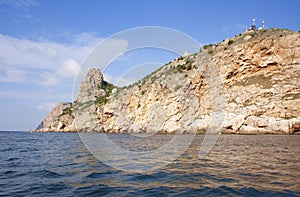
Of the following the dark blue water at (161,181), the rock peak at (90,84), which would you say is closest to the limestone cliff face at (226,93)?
the dark blue water at (161,181)

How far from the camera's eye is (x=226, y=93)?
65.1 meters

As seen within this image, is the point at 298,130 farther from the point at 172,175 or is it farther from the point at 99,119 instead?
the point at 99,119

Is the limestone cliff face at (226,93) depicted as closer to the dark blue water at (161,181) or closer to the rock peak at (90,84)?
the dark blue water at (161,181)

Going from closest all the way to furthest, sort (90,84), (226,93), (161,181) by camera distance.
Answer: (161,181)
(226,93)
(90,84)

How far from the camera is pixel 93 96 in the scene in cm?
13375

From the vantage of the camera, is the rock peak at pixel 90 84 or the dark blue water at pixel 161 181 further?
the rock peak at pixel 90 84

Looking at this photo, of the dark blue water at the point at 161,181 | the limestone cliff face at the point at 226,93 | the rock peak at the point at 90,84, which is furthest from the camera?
the rock peak at the point at 90,84

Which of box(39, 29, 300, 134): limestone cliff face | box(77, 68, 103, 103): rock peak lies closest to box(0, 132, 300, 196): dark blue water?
box(39, 29, 300, 134): limestone cliff face

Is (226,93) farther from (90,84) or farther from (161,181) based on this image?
(90,84)

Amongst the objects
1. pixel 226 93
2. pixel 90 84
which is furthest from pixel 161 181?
pixel 90 84

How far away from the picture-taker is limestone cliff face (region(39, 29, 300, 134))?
54625 mm

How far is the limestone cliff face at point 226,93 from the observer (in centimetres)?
5462

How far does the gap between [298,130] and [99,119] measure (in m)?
73.2

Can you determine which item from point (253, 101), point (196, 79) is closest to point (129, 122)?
point (196, 79)
